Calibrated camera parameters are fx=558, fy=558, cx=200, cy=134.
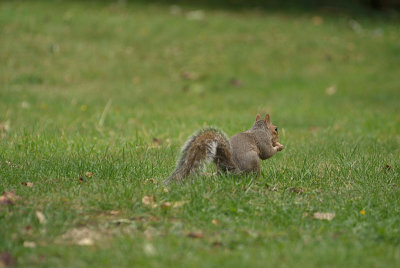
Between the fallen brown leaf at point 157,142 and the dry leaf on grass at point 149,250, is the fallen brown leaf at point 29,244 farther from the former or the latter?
the fallen brown leaf at point 157,142

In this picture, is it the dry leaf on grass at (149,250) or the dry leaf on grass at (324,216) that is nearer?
the dry leaf on grass at (149,250)

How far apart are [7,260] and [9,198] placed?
3.27 feet

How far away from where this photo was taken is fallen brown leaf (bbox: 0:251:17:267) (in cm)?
348

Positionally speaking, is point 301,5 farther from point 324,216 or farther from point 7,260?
point 7,260

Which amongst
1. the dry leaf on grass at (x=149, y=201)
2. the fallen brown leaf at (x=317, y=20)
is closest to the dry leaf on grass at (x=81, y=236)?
the dry leaf on grass at (x=149, y=201)

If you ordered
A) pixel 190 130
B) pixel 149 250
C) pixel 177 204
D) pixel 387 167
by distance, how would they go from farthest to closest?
1. pixel 190 130
2. pixel 387 167
3. pixel 177 204
4. pixel 149 250

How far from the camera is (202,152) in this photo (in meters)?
4.78

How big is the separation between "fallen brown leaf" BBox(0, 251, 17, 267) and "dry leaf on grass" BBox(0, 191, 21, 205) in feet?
2.71

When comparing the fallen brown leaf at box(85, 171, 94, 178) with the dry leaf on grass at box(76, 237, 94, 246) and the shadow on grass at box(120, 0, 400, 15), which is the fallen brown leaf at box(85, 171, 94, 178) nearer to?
the dry leaf on grass at box(76, 237, 94, 246)

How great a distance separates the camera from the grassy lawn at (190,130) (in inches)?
153

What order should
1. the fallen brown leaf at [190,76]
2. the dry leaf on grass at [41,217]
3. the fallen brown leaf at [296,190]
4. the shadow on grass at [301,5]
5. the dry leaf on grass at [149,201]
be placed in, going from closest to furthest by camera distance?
the dry leaf on grass at [41,217] → the dry leaf on grass at [149,201] → the fallen brown leaf at [296,190] → the fallen brown leaf at [190,76] → the shadow on grass at [301,5]

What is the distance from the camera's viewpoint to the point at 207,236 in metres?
3.99

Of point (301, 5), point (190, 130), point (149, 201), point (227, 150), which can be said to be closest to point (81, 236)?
point (149, 201)

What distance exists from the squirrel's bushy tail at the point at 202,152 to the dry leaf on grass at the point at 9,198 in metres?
1.27
